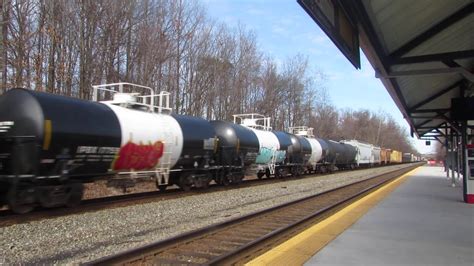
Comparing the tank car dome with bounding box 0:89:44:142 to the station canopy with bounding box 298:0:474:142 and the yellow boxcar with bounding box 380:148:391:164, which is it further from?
the yellow boxcar with bounding box 380:148:391:164

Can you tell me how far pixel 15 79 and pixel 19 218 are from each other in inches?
538

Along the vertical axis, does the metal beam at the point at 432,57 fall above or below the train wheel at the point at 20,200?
above

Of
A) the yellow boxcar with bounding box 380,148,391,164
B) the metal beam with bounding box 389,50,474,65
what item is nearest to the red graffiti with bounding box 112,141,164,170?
the metal beam with bounding box 389,50,474,65

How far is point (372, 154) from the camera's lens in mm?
63219

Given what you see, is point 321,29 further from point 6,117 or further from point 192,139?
point 192,139

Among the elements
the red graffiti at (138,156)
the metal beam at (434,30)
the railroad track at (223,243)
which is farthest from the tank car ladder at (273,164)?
the metal beam at (434,30)

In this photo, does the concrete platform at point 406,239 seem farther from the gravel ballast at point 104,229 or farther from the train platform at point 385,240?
the gravel ballast at point 104,229

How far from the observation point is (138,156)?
1481cm

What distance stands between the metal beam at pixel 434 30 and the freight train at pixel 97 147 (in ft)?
26.8

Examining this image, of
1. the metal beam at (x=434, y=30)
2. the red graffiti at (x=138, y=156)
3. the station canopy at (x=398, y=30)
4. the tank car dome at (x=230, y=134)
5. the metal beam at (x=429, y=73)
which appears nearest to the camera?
the station canopy at (x=398, y=30)

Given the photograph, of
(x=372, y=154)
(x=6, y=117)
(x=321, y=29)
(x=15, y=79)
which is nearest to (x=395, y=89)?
(x=321, y=29)

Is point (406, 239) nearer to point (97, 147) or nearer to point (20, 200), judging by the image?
point (97, 147)

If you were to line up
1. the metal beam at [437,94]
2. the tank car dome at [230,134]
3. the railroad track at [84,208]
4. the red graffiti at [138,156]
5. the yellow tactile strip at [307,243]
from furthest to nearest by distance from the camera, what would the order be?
the tank car dome at [230,134], the metal beam at [437,94], the red graffiti at [138,156], the railroad track at [84,208], the yellow tactile strip at [307,243]

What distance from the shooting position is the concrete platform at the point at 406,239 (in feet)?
22.5
